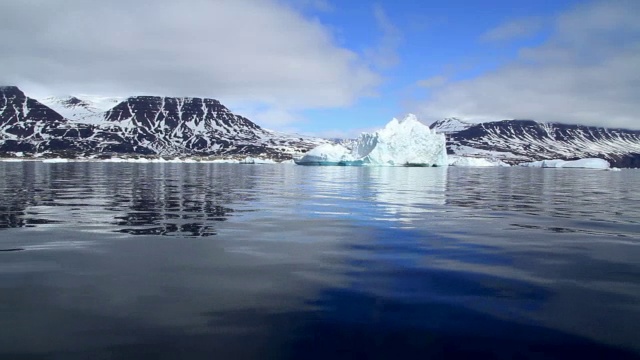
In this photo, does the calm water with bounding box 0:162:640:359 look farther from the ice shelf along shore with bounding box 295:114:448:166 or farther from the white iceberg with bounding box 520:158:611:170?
the white iceberg with bounding box 520:158:611:170

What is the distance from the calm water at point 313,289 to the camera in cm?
591

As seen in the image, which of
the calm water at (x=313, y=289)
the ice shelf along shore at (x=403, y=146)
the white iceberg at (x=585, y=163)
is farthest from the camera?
the white iceberg at (x=585, y=163)

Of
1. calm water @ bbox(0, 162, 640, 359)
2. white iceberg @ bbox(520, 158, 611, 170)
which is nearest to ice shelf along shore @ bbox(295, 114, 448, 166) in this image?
white iceberg @ bbox(520, 158, 611, 170)

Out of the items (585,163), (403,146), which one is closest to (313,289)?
(403,146)

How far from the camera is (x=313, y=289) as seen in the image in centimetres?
826

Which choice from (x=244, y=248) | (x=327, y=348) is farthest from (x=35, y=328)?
(x=244, y=248)

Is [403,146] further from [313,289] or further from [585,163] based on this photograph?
[313,289]

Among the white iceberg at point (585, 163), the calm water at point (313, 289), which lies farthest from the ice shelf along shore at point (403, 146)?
the calm water at point (313, 289)

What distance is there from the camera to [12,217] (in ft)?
54.1

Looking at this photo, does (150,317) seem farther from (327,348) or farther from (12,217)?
(12,217)

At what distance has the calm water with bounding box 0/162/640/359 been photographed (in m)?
5.91

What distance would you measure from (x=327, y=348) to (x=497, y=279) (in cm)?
483

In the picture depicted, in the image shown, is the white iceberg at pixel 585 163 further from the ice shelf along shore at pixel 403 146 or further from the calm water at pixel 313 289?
the calm water at pixel 313 289

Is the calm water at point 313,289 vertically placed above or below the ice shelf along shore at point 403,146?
below
